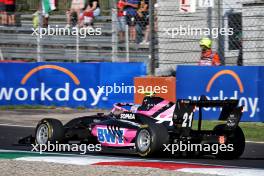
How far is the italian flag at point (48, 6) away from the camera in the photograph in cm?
1926

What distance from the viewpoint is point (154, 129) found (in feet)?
34.3

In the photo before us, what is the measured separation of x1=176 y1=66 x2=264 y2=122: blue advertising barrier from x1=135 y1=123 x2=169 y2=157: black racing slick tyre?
531 centimetres

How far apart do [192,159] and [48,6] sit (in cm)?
950

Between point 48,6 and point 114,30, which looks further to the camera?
point 48,6

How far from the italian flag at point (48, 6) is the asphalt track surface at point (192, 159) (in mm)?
4765

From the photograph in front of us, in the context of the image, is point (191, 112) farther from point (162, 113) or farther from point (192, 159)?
point (192, 159)

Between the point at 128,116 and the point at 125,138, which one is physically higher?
the point at 128,116

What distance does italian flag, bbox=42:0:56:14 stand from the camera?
19.3 m

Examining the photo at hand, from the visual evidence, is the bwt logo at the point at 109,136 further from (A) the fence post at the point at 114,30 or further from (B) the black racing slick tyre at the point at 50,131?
(A) the fence post at the point at 114,30

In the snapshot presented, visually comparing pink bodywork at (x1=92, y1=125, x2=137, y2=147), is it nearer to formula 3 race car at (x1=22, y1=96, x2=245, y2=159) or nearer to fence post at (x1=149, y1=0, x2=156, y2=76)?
formula 3 race car at (x1=22, y1=96, x2=245, y2=159)

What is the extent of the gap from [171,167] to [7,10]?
39.4ft

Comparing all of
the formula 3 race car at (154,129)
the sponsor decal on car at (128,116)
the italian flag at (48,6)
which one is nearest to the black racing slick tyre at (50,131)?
the formula 3 race car at (154,129)

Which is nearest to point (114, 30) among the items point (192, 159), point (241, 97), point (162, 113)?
point (241, 97)

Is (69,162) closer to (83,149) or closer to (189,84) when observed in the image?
(83,149)
